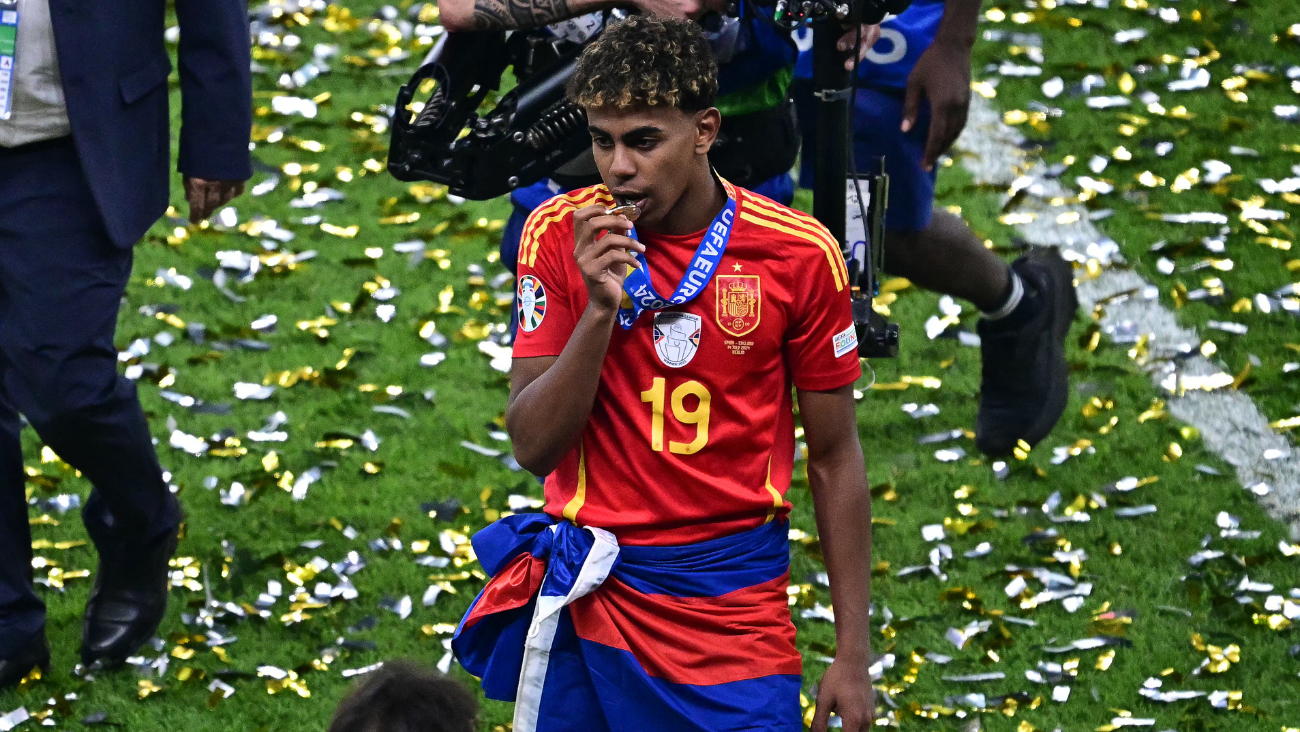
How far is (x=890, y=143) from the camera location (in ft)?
19.0

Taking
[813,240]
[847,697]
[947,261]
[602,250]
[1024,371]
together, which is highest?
[602,250]

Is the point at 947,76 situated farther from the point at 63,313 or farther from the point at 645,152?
the point at 63,313

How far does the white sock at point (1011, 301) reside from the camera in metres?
6.32

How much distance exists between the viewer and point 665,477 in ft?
11.5

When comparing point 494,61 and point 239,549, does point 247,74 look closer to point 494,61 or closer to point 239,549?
point 494,61

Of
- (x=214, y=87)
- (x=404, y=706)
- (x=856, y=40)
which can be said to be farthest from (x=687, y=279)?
(x=214, y=87)

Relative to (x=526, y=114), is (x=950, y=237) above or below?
below

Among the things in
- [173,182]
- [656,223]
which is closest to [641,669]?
[656,223]

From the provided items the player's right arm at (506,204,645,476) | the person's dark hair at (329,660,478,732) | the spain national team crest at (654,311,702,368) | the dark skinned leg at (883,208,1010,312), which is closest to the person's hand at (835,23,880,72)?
the dark skinned leg at (883,208,1010,312)

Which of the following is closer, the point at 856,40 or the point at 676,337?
the point at 676,337

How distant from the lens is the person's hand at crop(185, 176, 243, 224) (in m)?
5.12

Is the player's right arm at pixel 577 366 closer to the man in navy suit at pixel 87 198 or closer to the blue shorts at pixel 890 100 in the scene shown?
the man in navy suit at pixel 87 198

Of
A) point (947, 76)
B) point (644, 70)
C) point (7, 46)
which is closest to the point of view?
point (644, 70)

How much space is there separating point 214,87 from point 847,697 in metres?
2.51
